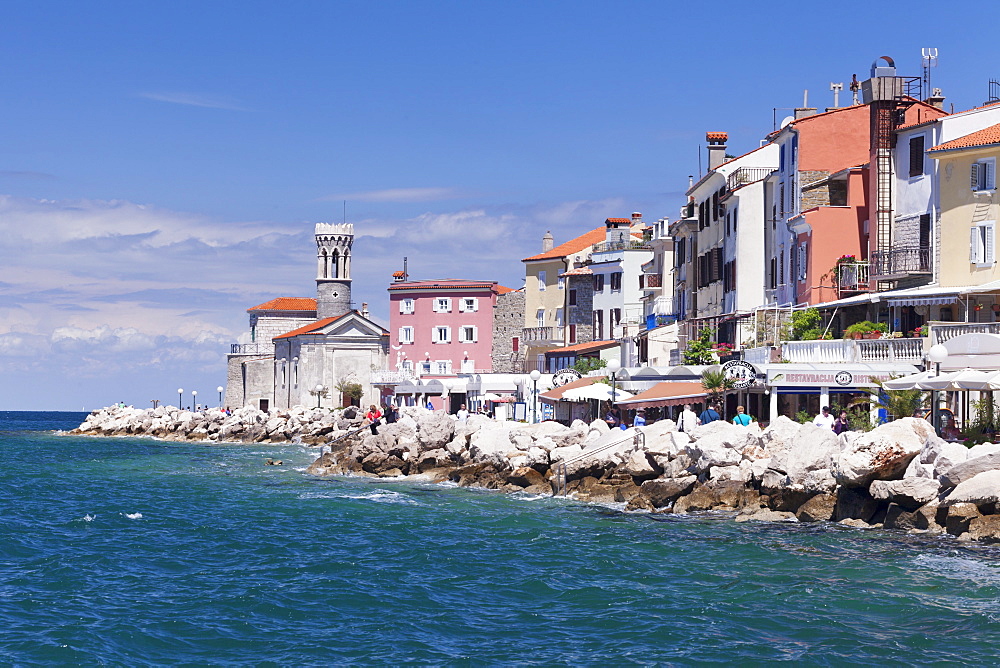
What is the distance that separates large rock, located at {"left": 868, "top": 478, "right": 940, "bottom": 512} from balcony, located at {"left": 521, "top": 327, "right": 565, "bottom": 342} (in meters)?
51.3

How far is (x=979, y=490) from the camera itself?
23016 mm

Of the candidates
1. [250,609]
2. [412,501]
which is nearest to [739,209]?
[412,501]

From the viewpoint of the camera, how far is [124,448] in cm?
7350

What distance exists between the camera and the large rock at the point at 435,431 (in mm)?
44188

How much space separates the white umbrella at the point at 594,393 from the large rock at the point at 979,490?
1974 centimetres

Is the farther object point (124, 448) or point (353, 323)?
point (353, 323)

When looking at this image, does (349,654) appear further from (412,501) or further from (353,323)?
(353,323)

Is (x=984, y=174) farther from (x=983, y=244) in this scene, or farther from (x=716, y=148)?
(x=716, y=148)

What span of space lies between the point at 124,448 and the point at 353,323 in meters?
26.4

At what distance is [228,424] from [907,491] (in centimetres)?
6547

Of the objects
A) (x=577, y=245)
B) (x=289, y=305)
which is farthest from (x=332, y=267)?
(x=577, y=245)

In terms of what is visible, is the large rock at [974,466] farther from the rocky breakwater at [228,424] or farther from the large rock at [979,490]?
the rocky breakwater at [228,424]

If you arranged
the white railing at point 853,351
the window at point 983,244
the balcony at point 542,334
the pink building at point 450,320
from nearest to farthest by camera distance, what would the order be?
the white railing at point 853,351 < the window at point 983,244 < the balcony at point 542,334 < the pink building at point 450,320

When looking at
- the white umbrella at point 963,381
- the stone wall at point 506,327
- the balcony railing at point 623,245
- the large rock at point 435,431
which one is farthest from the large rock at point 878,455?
the stone wall at point 506,327
